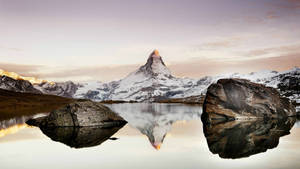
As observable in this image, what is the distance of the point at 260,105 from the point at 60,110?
34.4 metres

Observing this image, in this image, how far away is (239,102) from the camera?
50.8m

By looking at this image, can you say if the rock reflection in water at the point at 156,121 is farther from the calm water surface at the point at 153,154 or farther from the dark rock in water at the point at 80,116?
the dark rock in water at the point at 80,116

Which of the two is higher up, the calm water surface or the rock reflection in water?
the calm water surface

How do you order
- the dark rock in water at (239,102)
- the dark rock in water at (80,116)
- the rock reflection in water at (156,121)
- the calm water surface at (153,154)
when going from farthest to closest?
the dark rock in water at (239,102)
the dark rock in water at (80,116)
the rock reflection in water at (156,121)
the calm water surface at (153,154)

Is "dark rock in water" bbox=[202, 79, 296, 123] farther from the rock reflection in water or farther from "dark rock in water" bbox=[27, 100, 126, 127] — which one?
"dark rock in water" bbox=[27, 100, 126, 127]

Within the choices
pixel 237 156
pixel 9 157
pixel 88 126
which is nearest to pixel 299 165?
pixel 237 156

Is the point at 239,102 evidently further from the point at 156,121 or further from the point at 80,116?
the point at 80,116

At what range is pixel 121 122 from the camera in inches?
1802

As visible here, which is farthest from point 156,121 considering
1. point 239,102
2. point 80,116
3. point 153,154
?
point 153,154

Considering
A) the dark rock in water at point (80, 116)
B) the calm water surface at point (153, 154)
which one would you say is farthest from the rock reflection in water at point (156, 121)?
the dark rock in water at point (80, 116)

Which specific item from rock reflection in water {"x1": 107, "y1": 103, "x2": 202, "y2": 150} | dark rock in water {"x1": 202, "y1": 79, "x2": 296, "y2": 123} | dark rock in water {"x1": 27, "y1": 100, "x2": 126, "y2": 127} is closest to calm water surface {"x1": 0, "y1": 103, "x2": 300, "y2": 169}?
rock reflection in water {"x1": 107, "y1": 103, "x2": 202, "y2": 150}

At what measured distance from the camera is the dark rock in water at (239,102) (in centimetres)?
5069

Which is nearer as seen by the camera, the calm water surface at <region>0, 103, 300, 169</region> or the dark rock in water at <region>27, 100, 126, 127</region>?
the calm water surface at <region>0, 103, 300, 169</region>

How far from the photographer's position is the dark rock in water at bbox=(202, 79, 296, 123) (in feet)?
166
